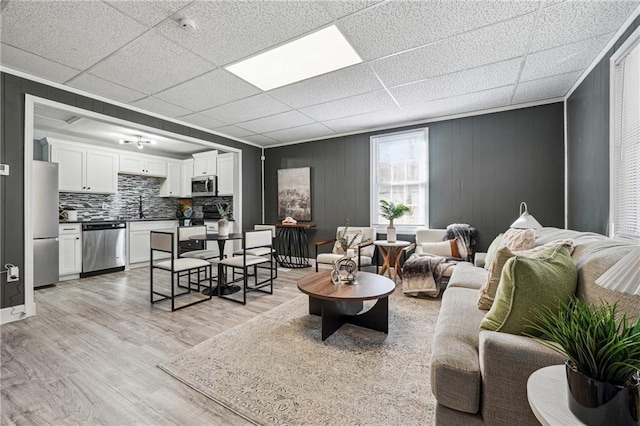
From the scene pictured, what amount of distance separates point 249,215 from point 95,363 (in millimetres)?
3950

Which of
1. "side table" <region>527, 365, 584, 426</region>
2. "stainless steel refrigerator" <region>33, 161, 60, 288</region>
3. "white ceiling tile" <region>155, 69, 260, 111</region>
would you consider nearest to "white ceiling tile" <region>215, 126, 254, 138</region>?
"white ceiling tile" <region>155, 69, 260, 111</region>

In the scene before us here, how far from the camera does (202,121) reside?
4461 millimetres

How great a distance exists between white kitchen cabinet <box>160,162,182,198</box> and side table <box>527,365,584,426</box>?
7.00 meters

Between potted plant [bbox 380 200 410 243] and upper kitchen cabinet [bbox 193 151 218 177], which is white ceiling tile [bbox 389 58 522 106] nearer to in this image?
potted plant [bbox 380 200 410 243]

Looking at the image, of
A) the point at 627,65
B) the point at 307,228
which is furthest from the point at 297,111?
the point at 627,65

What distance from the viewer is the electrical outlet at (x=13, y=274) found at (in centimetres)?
281

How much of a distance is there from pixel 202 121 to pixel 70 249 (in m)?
3.02

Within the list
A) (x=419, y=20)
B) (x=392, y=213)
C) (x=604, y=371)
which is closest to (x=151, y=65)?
(x=419, y=20)

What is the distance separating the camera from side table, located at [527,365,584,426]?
0.77 metres

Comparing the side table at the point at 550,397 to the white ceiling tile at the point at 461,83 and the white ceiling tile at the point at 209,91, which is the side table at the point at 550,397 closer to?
the white ceiling tile at the point at 461,83

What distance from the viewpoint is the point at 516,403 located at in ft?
3.64

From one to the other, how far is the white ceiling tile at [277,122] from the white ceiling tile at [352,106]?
0.66 ft

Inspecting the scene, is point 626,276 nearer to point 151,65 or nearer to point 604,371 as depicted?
point 604,371

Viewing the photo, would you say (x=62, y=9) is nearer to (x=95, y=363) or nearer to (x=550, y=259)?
(x=95, y=363)
